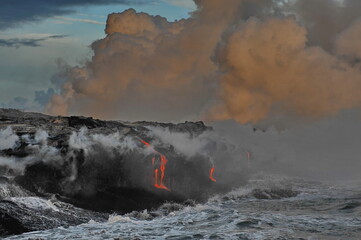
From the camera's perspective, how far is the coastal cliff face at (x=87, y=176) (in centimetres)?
3288

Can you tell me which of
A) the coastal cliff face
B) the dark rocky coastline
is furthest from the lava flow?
the dark rocky coastline

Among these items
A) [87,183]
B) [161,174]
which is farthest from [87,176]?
[161,174]

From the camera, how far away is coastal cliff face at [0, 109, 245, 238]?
32.9 metres

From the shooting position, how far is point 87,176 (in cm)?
4053

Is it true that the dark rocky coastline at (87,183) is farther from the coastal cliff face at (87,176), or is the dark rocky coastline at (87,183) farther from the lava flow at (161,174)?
the lava flow at (161,174)

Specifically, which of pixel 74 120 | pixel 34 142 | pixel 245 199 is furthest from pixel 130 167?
pixel 74 120

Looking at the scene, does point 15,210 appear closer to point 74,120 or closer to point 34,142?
point 34,142

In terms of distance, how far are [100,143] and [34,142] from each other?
5379mm

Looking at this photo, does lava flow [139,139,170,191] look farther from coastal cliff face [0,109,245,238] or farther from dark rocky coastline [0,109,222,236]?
dark rocky coastline [0,109,222,236]

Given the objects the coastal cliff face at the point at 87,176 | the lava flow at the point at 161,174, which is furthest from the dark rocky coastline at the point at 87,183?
the lava flow at the point at 161,174

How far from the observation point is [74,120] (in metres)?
63.3

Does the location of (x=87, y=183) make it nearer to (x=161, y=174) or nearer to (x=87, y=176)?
(x=87, y=176)

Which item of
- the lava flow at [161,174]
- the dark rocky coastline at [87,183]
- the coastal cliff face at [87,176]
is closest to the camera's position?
the dark rocky coastline at [87,183]

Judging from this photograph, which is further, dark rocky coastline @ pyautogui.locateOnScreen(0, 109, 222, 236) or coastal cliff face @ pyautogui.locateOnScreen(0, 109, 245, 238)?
coastal cliff face @ pyautogui.locateOnScreen(0, 109, 245, 238)
